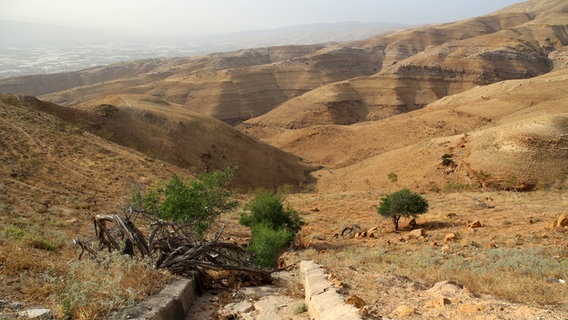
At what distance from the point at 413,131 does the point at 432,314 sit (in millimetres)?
39856

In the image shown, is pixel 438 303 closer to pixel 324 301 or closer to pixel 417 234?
pixel 324 301

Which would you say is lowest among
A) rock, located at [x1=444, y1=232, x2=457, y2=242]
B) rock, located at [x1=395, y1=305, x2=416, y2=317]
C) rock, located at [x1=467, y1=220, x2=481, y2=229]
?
rock, located at [x1=467, y1=220, x2=481, y2=229]

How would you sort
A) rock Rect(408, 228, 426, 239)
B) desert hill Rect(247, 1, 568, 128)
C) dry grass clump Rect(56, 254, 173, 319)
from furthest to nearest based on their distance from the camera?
desert hill Rect(247, 1, 568, 128)
rock Rect(408, 228, 426, 239)
dry grass clump Rect(56, 254, 173, 319)

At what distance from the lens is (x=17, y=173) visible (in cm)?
1465

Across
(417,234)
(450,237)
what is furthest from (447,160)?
(450,237)

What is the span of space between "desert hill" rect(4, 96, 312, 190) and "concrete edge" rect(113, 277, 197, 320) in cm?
2214

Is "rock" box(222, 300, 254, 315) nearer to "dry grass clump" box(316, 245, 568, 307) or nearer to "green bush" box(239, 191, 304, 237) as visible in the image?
"dry grass clump" box(316, 245, 568, 307)

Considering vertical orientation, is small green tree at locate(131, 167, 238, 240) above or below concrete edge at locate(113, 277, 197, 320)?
below

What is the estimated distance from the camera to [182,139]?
32188 millimetres

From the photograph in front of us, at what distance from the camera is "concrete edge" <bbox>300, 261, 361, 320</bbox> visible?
4398 millimetres

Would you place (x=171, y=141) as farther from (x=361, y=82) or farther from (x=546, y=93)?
(x=361, y=82)

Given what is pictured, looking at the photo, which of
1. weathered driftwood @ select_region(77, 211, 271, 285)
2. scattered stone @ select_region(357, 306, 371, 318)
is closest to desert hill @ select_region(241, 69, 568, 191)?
weathered driftwood @ select_region(77, 211, 271, 285)

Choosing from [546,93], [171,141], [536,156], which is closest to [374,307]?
[536,156]

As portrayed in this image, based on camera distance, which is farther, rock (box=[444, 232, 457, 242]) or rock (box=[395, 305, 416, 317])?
rock (box=[444, 232, 457, 242])
